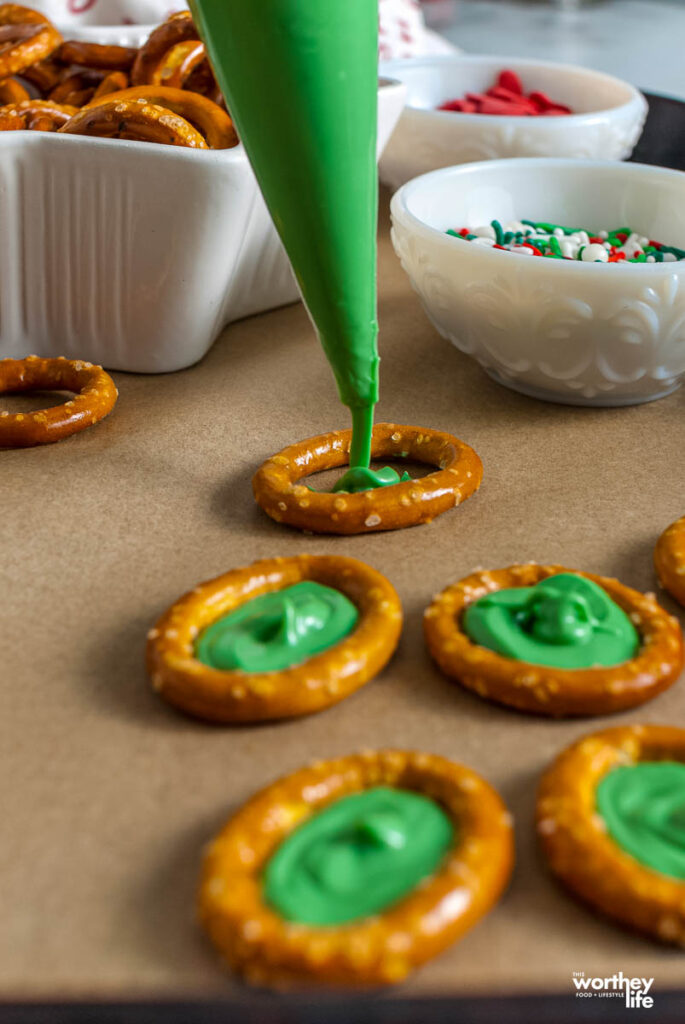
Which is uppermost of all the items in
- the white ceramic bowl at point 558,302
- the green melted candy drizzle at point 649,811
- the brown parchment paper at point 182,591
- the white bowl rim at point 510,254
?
the white bowl rim at point 510,254

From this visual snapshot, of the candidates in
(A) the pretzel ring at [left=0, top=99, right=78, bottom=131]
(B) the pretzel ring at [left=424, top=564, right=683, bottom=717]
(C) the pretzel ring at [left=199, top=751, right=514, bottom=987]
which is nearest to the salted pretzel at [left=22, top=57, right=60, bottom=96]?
(A) the pretzel ring at [left=0, top=99, right=78, bottom=131]

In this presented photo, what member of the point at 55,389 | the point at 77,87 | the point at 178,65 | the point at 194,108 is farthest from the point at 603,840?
the point at 77,87

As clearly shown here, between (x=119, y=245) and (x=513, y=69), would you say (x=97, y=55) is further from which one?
(x=513, y=69)

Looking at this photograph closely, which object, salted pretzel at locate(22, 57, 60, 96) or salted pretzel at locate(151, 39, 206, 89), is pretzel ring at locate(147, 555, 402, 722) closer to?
salted pretzel at locate(151, 39, 206, 89)

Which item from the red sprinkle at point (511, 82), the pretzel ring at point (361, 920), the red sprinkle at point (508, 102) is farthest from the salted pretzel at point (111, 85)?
the pretzel ring at point (361, 920)

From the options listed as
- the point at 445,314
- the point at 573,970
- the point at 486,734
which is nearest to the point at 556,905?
the point at 573,970

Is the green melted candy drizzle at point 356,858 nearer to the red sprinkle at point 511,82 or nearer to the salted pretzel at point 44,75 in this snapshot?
the salted pretzel at point 44,75
